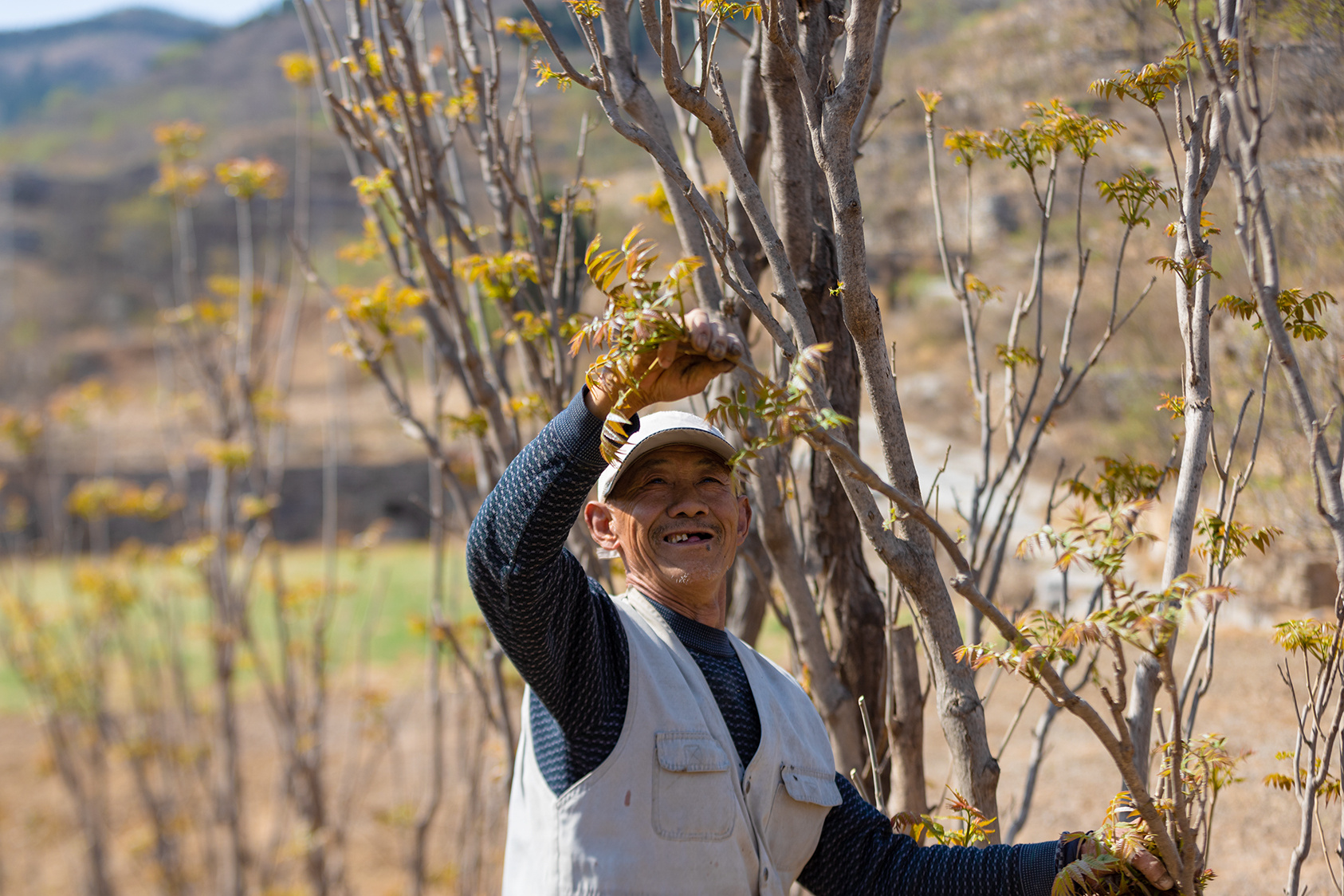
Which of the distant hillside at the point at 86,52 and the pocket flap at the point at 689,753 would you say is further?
the distant hillside at the point at 86,52

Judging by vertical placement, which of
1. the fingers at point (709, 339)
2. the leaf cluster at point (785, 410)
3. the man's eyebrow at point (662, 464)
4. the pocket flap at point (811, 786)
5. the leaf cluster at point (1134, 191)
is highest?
the leaf cluster at point (1134, 191)

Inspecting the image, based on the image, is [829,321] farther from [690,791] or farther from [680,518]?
[690,791]

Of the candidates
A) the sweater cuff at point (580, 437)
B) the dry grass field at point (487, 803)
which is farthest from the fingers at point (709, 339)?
the dry grass field at point (487, 803)

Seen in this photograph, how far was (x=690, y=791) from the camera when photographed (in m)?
1.42

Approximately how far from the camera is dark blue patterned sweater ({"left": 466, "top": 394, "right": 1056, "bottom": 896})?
131cm

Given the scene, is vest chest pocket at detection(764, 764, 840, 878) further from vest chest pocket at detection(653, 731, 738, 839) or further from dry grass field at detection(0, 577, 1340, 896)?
dry grass field at detection(0, 577, 1340, 896)

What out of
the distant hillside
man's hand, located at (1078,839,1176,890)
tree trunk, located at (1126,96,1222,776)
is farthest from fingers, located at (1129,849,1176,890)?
the distant hillside

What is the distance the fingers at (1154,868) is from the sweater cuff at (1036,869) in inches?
6.6

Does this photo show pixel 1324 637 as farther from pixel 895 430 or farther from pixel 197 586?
pixel 197 586

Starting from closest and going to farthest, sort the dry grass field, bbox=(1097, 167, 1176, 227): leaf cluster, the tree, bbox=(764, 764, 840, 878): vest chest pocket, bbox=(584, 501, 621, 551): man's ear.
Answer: the tree
bbox=(764, 764, 840, 878): vest chest pocket
bbox=(584, 501, 621, 551): man's ear
bbox=(1097, 167, 1176, 227): leaf cluster
the dry grass field

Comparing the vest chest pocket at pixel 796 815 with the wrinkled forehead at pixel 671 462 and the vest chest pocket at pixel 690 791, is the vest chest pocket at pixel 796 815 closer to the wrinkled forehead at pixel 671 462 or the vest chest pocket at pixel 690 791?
the vest chest pocket at pixel 690 791

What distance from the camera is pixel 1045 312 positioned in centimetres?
1289

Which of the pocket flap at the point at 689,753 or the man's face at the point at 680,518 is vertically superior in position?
the man's face at the point at 680,518

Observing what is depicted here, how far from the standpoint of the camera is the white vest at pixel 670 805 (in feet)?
4.56
